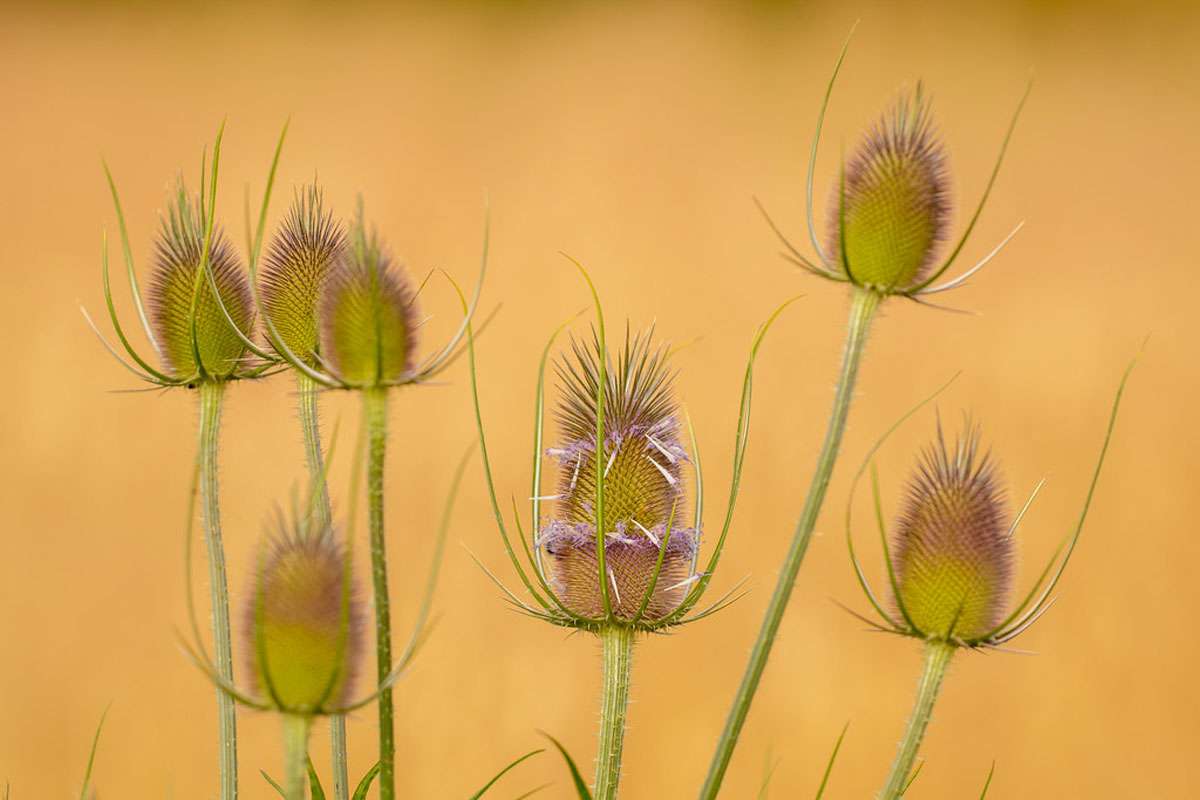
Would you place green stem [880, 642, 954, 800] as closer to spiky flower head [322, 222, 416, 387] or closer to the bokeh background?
spiky flower head [322, 222, 416, 387]

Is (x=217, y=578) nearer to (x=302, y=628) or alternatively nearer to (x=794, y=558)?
(x=302, y=628)

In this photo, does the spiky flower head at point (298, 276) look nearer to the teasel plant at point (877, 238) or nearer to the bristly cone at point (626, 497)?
the bristly cone at point (626, 497)

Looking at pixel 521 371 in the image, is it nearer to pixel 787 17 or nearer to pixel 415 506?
pixel 415 506

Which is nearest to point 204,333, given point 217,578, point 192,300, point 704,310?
point 192,300

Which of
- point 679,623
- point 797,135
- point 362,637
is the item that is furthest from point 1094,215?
point 362,637

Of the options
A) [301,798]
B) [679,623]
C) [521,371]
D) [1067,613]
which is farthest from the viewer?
[521,371]
